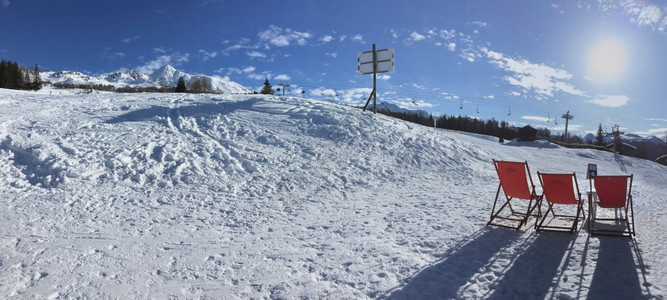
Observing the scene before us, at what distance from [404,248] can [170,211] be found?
14.0 feet

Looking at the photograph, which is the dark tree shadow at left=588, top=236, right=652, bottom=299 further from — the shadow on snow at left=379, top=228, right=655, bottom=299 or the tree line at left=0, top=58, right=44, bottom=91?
the tree line at left=0, top=58, right=44, bottom=91

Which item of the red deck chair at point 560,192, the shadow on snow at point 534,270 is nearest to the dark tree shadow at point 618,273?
the shadow on snow at point 534,270

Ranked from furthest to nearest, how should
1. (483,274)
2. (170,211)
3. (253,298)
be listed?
(170,211) → (483,274) → (253,298)

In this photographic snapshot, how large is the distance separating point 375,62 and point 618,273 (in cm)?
1416

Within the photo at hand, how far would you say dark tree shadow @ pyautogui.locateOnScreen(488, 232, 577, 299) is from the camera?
4.00m

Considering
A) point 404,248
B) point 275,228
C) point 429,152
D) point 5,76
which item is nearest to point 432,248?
point 404,248

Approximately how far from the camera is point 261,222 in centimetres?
625

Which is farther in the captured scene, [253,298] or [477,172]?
[477,172]

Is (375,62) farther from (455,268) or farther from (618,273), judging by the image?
(618,273)

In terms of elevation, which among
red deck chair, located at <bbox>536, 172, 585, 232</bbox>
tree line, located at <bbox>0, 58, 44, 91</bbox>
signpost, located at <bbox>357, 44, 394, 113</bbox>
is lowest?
red deck chair, located at <bbox>536, 172, 585, 232</bbox>

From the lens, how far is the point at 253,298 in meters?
3.80

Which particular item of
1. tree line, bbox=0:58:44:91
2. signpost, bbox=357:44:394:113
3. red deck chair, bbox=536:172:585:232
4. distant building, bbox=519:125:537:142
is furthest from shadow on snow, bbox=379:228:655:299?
tree line, bbox=0:58:44:91

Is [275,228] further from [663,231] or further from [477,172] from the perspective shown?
[477,172]

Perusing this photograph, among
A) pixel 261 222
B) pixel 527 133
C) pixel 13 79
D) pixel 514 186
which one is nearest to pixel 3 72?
pixel 13 79
